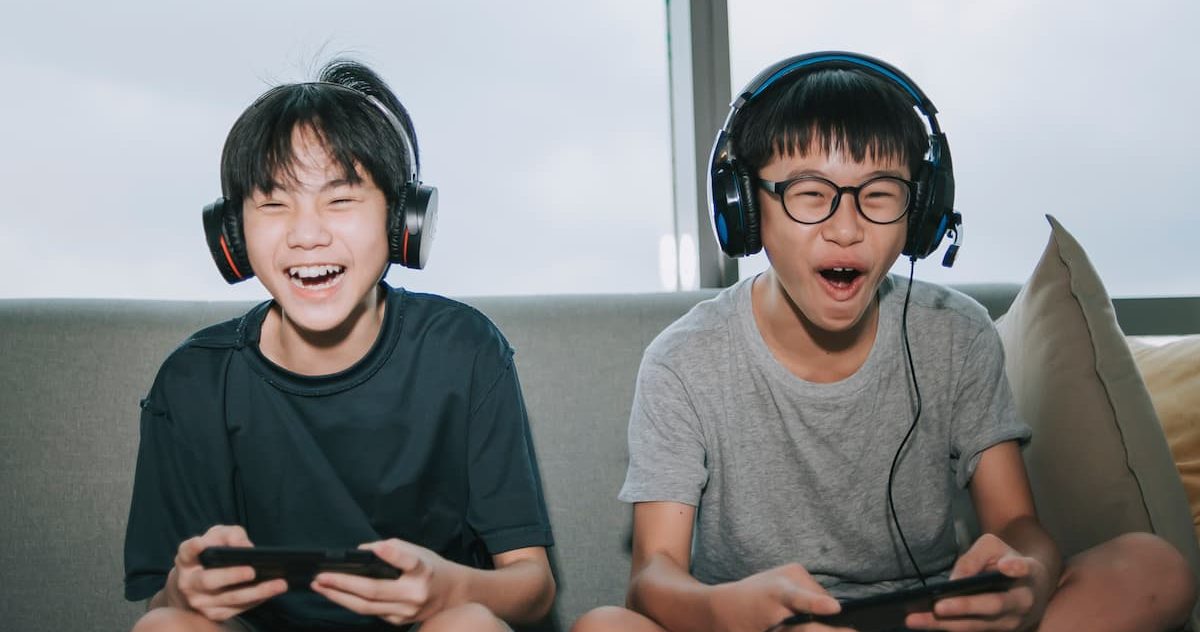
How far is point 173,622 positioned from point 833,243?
0.96 m

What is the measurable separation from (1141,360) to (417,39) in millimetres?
1758

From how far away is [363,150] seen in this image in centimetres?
130

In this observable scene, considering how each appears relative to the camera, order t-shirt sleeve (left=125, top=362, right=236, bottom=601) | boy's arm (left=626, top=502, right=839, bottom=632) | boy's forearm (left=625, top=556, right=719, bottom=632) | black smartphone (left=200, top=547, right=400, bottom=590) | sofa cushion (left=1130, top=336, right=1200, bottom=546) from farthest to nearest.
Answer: sofa cushion (left=1130, top=336, right=1200, bottom=546) < t-shirt sleeve (left=125, top=362, right=236, bottom=601) < boy's forearm (left=625, top=556, right=719, bottom=632) < boy's arm (left=626, top=502, right=839, bottom=632) < black smartphone (left=200, top=547, right=400, bottom=590)

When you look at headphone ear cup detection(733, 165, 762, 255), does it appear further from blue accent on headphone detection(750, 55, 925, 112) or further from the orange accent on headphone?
the orange accent on headphone

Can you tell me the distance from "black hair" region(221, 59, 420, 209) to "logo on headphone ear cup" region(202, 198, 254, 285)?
0.13 feet

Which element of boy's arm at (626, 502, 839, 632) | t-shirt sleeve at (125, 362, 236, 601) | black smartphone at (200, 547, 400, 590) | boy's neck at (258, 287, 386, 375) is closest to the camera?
black smartphone at (200, 547, 400, 590)

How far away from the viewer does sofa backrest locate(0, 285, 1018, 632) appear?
1605 mm

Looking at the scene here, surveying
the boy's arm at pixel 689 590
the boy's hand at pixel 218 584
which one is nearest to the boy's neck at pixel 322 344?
the boy's hand at pixel 218 584

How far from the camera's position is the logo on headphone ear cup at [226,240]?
1.24 meters

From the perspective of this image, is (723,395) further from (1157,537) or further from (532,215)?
(532,215)

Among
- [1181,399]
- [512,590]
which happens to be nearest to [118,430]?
[512,590]

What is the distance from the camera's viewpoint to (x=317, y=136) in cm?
129

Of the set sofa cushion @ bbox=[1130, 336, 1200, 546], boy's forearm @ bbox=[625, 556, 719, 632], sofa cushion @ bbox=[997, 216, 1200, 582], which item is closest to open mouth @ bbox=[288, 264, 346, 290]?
boy's forearm @ bbox=[625, 556, 719, 632]

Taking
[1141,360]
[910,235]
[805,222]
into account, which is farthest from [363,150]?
[1141,360]
